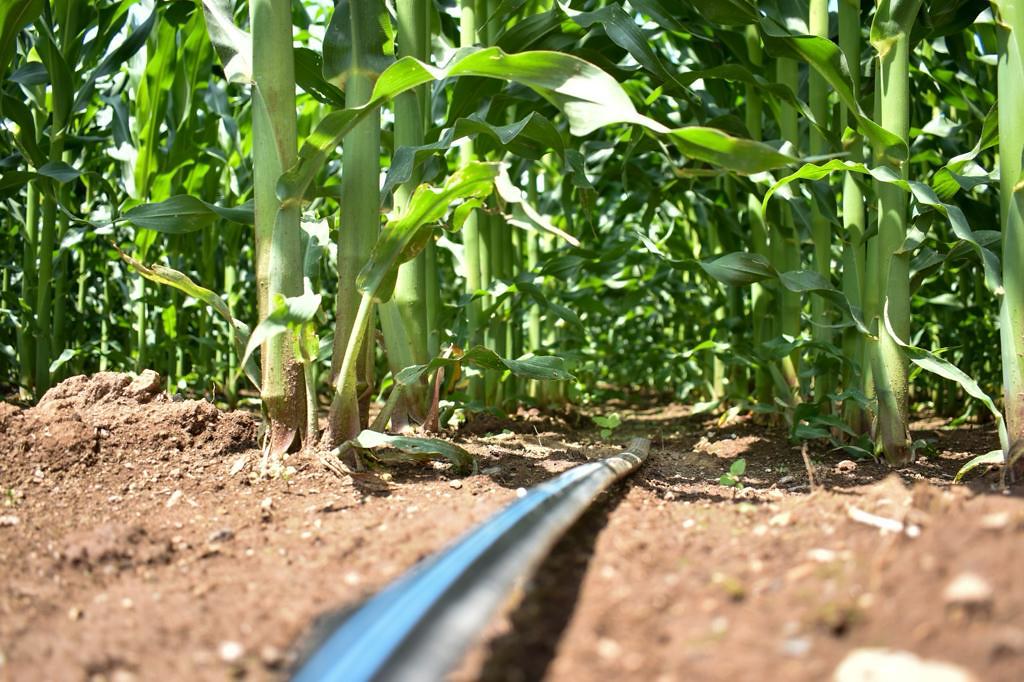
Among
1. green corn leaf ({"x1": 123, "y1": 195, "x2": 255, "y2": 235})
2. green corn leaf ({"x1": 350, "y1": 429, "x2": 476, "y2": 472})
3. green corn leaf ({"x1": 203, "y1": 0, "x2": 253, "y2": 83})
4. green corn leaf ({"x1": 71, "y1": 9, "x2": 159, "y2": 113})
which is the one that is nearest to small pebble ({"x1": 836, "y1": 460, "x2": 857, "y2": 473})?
green corn leaf ({"x1": 350, "y1": 429, "x2": 476, "y2": 472})

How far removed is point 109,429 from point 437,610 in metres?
1.43

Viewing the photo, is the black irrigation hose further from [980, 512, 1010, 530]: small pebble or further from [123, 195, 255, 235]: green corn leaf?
[123, 195, 255, 235]: green corn leaf

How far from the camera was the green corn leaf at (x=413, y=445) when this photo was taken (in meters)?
1.64

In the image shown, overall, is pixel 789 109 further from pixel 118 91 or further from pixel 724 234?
pixel 118 91

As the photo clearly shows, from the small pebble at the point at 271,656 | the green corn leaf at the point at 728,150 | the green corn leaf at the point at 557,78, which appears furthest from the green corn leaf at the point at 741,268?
the small pebble at the point at 271,656

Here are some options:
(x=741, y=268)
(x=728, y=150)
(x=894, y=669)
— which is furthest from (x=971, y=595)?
(x=741, y=268)

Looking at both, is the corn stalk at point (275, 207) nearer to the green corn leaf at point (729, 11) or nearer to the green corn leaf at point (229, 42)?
the green corn leaf at point (229, 42)

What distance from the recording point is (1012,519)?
2.99 ft

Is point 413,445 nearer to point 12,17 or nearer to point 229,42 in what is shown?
point 229,42

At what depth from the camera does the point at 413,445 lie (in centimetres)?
167

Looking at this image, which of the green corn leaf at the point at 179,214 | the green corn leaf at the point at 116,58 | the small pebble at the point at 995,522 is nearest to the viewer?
the small pebble at the point at 995,522

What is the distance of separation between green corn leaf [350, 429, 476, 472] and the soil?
0.05 metres

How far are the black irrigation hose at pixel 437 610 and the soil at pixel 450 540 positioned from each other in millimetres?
44

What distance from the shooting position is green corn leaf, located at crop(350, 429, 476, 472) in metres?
1.64
